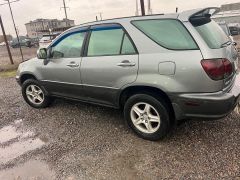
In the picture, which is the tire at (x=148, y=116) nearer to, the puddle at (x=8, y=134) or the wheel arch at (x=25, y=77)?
the puddle at (x=8, y=134)

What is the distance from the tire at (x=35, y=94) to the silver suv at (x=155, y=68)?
0.96 meters

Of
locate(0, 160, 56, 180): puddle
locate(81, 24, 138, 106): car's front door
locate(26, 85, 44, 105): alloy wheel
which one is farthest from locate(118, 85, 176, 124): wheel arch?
locate(26, 85, 44, 105): alloy wheel

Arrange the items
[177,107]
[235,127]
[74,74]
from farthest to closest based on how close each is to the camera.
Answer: [74,74] < [235,127] < [177,107]

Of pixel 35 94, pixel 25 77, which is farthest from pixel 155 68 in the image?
pixel 25 77

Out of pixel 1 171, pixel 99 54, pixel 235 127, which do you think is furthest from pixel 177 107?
pixel 1 171

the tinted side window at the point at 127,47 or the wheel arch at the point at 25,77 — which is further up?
the tinted side window at the point at 127,47

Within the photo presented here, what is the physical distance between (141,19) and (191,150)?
2.02 metres

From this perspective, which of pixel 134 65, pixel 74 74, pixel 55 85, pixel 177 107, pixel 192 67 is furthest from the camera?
pixel 55 85

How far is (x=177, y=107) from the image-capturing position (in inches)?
139

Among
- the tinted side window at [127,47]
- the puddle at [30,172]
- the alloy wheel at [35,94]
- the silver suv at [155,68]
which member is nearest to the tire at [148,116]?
the silver suv at [155,68]

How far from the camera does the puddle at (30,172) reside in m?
3.37

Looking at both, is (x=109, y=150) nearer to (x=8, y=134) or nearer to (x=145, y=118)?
(x=145, y=118)

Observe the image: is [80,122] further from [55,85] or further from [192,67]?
[192,67]

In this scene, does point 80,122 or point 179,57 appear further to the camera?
point 80,122
